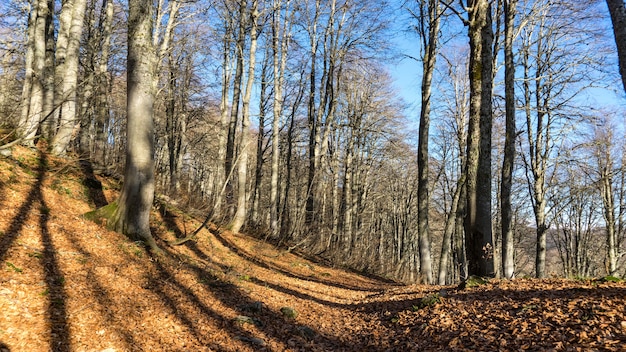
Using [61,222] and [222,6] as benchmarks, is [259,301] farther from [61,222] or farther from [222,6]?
[222,6]

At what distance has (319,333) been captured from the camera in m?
5.32

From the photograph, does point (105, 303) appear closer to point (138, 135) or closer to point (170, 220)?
point (138, 135)

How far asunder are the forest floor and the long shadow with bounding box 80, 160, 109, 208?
0.04m

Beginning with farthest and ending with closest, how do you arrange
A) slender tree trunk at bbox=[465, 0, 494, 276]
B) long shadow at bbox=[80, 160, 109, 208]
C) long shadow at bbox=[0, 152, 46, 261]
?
long shadow at bbox=[80, 160, 109, 208] → slender tree trunk at bbox=[465, 0, 494, 276] → long shadow at bbox=[0, 152, 46, 261]

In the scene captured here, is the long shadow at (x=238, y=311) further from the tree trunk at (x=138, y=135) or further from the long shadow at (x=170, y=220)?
the long shadow at (x=170, y=220)

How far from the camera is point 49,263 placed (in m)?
4.39

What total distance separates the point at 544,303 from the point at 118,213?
21.4 ft

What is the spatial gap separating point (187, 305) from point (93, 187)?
4546mm

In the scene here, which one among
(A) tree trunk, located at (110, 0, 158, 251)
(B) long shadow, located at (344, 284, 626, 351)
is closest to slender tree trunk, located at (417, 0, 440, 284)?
(B) long shadow, located at (344, 284, 626, 351)

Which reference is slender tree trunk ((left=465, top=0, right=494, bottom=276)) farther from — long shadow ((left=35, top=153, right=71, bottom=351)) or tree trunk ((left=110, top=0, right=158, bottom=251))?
long shadow ((left=35, top=153, right=71, bottom=351))

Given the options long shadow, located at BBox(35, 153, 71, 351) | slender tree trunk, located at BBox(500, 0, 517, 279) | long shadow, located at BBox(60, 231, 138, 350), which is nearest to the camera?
long shadow, located at BBox(35, 153, 71, 351)

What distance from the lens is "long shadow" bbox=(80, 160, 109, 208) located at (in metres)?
7.41

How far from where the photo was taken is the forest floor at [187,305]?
346cm

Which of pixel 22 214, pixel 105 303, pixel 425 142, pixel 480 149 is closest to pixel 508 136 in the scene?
pixel 425 142
